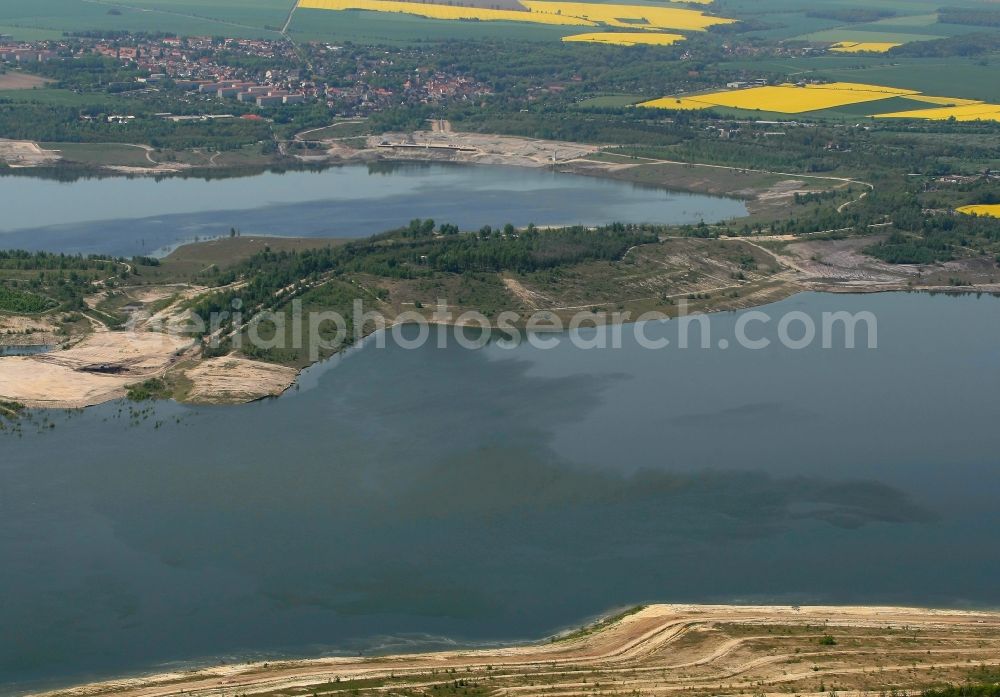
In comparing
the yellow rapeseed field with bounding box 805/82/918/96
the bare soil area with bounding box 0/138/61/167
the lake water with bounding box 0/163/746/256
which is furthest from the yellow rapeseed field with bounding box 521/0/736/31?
the bare soil area with bounding box 0/138/61/167

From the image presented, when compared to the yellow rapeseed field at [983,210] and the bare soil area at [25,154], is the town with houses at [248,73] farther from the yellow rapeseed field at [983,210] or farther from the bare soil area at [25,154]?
the yellow rapeseed field at [983,210]

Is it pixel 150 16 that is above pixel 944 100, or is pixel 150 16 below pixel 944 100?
above

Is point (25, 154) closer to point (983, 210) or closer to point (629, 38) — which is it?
point (983, 210)

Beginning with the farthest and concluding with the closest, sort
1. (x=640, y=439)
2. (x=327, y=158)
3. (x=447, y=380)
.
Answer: (x=327, y=158) → (x=447, y=380) → (x=640, y=439)

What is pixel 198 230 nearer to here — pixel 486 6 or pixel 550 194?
pixel 550 194

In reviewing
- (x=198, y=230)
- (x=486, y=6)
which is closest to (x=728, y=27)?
(x=486, y=6)

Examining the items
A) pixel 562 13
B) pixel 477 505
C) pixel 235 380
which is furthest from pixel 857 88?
pixel 477 505
